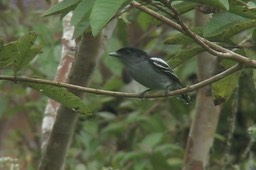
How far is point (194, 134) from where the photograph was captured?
351 centimetres

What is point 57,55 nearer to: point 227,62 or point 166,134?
point 166,134

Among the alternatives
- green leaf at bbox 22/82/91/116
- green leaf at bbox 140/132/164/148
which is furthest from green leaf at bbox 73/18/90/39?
green leaf at bbox 140/132/164/148

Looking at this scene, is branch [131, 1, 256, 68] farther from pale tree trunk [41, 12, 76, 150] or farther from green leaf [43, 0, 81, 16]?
pale tree trunk [41, 12, 76, 150]

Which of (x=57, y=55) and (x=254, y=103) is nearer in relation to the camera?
(x=57, y=55)

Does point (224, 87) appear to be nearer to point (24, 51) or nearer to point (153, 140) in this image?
point (24, 51)

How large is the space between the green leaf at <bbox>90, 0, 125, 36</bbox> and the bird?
5.00 ft

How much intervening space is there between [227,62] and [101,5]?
984 mm

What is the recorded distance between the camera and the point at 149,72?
11.6 feet

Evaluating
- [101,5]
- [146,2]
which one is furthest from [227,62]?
[101,5]

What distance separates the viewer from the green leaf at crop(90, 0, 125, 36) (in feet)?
6.32

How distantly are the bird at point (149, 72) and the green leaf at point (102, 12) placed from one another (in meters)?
1.52

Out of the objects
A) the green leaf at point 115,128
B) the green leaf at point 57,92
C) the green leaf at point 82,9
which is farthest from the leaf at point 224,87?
the green leaf at point 115,128

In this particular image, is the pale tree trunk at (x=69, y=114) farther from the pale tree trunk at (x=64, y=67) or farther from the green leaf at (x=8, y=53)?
the green leaf at (x=8, y=53)

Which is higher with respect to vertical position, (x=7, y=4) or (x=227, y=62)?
(x=227, y=62)
